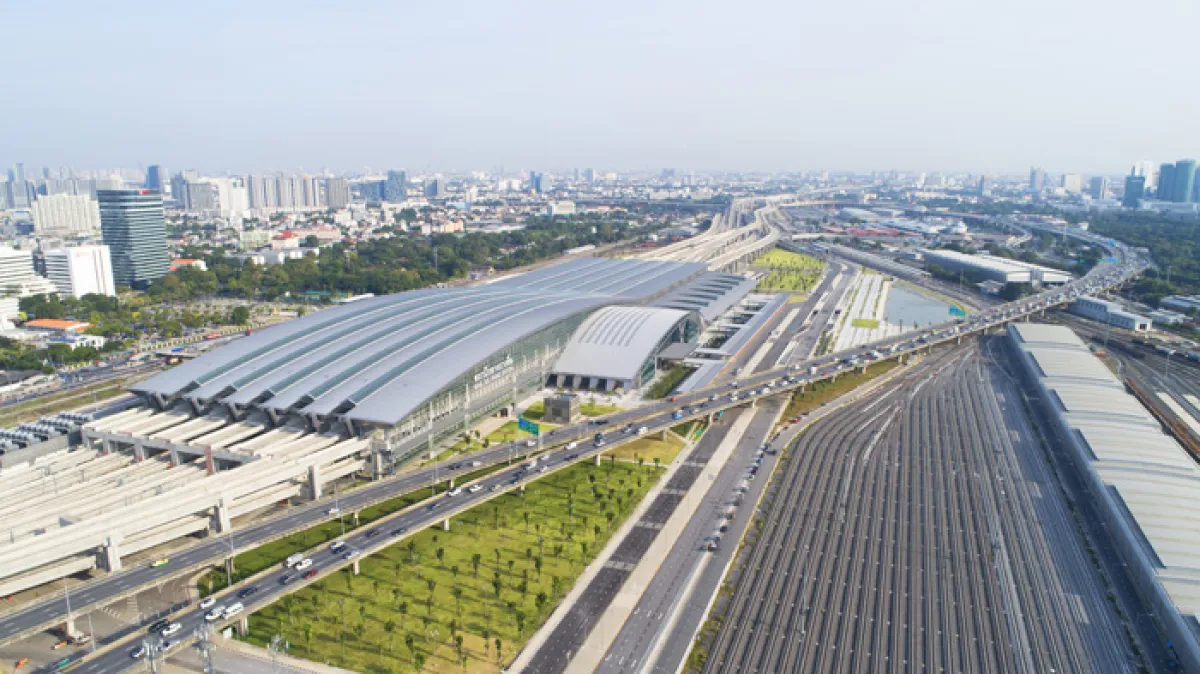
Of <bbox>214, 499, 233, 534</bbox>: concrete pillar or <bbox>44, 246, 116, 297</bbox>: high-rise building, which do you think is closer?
<bbox>214, 499, 233, 534</bbox>: concrete pillar

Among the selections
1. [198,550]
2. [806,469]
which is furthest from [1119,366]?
[198,550]

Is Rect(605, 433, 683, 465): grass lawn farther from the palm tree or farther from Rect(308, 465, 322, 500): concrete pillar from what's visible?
the palm tree

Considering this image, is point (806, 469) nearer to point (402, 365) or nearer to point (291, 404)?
point (402, 365)

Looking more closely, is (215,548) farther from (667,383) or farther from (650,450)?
(667,383)

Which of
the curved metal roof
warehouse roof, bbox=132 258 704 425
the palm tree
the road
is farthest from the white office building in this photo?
the road

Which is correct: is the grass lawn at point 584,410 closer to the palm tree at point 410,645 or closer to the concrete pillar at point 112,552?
the palm tree at point 410,645

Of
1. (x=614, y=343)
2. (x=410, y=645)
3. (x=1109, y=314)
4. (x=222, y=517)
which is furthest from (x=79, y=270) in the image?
(x=1109, y=314)
